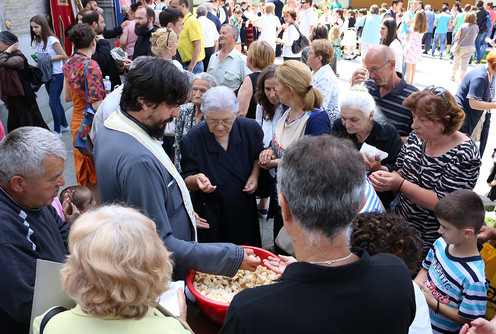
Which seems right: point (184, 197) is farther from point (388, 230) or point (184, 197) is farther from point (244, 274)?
point (388, 230)

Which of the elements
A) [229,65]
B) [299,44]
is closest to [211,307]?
[229,65]

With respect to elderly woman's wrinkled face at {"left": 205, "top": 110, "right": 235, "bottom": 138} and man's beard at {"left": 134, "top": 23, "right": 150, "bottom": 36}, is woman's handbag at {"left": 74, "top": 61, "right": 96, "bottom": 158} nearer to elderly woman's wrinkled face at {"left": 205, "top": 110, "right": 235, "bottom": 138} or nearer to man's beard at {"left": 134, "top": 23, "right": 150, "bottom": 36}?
elderly woman's wrinkled face at {"left": 205, "top": 110, "right": 235, "bottom": 138}

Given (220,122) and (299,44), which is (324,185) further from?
(299,44)

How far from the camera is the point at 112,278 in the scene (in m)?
1.30

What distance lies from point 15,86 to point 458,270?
5920 millimetres

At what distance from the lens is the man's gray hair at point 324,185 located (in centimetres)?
123

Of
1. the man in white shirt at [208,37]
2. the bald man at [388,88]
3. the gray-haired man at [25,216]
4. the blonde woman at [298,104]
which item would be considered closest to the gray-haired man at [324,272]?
the gray-haired man at [25,216]

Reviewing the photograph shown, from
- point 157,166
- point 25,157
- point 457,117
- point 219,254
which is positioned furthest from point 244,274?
point 457,117

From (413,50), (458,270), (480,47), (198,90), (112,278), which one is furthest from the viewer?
(480,47)

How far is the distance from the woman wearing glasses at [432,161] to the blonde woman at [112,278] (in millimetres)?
1849

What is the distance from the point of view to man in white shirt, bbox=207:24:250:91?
5.82m

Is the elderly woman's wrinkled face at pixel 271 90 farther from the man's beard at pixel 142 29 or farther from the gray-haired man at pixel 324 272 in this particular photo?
the man's beard at pixel 142 29

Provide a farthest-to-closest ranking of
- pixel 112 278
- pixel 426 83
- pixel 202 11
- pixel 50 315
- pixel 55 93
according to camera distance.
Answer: pixel 426 83 → pixel 202 11 → pixel 55 93 → pixel 50 315 → pixel 112 278

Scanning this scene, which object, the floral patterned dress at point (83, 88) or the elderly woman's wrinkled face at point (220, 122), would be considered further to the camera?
the floral patterned dress at point (83, 88)
